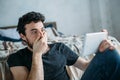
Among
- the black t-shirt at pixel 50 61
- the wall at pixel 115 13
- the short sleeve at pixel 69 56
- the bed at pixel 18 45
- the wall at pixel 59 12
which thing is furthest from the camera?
the wall at pixel 115 13

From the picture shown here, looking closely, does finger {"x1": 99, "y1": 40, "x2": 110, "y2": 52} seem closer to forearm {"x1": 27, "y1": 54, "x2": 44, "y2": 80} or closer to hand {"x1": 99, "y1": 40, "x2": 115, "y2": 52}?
hand {"x1": 99, "y1": 40, "x2": 115, "y2": 52}

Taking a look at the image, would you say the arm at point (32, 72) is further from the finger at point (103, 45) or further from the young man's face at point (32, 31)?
the finger at point (103, 45)

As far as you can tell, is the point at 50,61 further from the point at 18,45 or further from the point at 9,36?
the point at 9,36

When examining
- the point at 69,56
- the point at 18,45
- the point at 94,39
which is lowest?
the point at 18,45

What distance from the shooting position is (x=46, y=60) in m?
1.36

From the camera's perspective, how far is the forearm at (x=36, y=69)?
4.00 ft

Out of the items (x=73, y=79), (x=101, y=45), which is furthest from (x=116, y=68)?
(x=73, y=79)

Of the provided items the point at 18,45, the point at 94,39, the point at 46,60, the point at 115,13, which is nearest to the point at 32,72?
the point at 46,60

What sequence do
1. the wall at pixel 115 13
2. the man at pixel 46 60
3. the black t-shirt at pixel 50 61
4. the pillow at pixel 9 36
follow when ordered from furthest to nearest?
the wall at pixel 115 13, the pillow at pixel 9 36, the black t-shirt at pixel 50 61, the man at pixel 46 60

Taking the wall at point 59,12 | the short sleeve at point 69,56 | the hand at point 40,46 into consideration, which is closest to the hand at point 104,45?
the short sleeve at point 69,56

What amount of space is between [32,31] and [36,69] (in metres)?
0.29

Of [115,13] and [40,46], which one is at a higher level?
[40,46]

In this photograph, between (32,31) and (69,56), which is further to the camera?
(69,56)

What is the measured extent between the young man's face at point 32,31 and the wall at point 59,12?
230 centimetres
